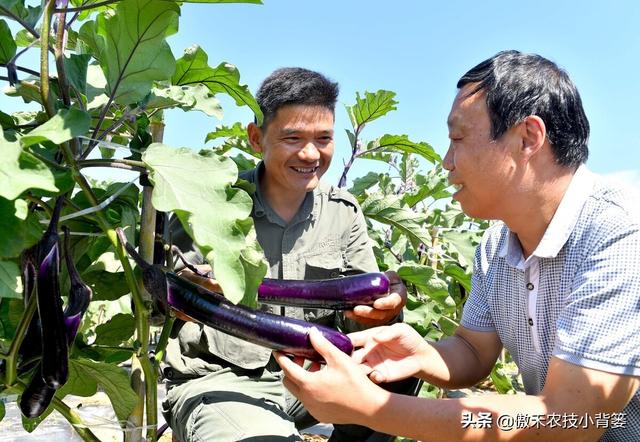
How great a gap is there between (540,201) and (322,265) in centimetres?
84

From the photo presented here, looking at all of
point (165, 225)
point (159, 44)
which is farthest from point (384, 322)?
point (159, 44)

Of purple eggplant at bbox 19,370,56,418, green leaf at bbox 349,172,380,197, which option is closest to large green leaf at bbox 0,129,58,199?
purple eggplant at bbox 19,370,56,418

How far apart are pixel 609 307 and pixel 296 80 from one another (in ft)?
4.22

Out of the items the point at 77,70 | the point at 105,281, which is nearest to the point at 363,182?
the point at 105,281

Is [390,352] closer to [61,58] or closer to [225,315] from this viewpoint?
[225,315]

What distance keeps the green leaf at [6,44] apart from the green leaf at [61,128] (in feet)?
1.10

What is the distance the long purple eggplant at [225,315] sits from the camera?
1.32 metres

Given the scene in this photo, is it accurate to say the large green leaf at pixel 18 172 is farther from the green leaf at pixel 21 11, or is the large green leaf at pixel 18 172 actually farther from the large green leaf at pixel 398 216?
the large green leaf at pixel 398 216

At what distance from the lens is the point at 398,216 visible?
2.61 m

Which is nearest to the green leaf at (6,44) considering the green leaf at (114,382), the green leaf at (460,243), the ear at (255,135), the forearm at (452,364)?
the green leaf at (114,382)

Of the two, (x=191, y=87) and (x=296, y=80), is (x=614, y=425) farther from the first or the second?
(x=296, y=80)

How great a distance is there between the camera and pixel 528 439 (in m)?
1.40

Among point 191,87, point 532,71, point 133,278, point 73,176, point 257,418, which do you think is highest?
point 532,71

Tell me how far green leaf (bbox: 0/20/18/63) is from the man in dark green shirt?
0.82 m
